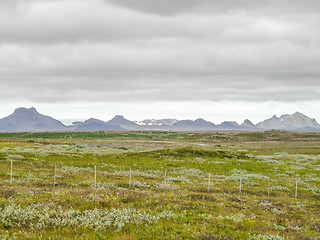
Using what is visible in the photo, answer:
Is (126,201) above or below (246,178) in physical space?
above

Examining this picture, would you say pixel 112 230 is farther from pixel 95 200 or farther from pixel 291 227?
pixel 291 227

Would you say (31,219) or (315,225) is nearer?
(31,219)

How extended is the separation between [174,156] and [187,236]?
203ft

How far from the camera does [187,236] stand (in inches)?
458

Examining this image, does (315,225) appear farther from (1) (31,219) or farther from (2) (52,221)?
(1) (31,219)

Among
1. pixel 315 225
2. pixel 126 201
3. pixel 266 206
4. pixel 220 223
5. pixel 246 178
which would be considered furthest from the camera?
pixel 246 178

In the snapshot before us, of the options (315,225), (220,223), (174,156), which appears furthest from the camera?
(174,156)

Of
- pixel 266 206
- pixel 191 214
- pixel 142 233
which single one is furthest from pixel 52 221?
pixel 266 206

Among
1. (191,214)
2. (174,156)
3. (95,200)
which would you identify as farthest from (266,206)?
(174,156)

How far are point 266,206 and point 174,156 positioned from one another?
52.4m

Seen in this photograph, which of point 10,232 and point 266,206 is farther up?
point 10,232

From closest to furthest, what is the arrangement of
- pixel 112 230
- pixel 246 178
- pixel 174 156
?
pixel 112 230
pixel 246 178
pixel 174 156

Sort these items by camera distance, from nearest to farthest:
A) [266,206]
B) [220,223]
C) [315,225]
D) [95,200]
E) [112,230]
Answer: [112,230] < [220,223] < [315,225] < [95,200] < [266,206]

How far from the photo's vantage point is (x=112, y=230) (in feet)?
39.4
